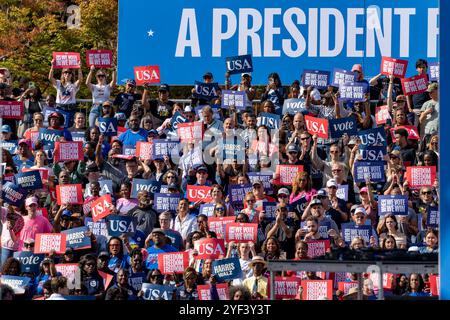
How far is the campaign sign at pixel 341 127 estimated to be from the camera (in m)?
15.4

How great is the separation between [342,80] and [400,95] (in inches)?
41.6

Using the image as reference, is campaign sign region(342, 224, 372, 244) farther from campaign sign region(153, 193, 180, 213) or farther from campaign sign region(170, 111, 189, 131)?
campaign sign region(170, 111, 189, 131)

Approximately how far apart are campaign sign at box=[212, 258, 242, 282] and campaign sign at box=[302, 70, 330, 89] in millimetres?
4837

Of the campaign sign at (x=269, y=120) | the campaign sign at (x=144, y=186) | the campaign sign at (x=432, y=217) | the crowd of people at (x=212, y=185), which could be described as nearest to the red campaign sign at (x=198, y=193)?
the crowd of people at (x=212, y=185)

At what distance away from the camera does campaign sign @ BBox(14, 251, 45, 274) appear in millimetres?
13438

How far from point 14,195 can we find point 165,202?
1874mm

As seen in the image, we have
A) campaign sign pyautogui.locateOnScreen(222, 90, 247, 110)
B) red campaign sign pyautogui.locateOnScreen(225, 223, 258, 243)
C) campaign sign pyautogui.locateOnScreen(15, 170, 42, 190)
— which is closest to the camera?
red campaign sign pyautogui.locateOnScreen(225, 223, 258, 243)

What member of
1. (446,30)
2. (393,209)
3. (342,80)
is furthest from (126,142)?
(446,30)

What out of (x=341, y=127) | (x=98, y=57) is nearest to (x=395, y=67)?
(x=341, y=127)

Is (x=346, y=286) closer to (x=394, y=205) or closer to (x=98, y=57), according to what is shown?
(x=394, y=205)

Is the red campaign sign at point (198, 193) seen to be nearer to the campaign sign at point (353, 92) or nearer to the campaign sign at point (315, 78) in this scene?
the campaign sign at point (353, 92)

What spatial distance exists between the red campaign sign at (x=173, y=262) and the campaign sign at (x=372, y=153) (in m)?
2.82

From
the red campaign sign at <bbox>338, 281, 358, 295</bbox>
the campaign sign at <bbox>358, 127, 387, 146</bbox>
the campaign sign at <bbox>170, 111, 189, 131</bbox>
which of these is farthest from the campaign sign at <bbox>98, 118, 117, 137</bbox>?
the red campaign sign at <bbox>338, 281, 358, 295</bbox>

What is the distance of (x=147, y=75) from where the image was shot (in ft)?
61.0
